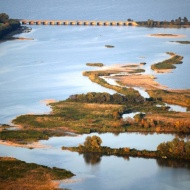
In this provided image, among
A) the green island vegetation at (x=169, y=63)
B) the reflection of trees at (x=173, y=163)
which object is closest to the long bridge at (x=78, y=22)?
the green island vegetation at (x=169, y=63)

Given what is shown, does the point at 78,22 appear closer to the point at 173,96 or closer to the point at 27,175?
the point at 173,96

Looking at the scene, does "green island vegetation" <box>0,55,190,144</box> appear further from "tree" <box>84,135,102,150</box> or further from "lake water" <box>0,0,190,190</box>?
"tree" <box>84,135,102,150</box>

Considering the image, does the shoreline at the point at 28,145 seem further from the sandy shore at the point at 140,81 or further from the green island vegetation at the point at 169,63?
the green island vegetation at the point at 169,63

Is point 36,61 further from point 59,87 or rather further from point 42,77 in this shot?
point 59,87

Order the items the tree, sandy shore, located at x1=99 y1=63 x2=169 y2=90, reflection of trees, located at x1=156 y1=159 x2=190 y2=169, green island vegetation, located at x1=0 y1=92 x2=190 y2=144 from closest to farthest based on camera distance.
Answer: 1. reflection of trees, located at x1=156 y1=159 x2=190 y2=169
2. the tree
3. green island vegetation, located at x1=0 y1=92 x2=190 y2=144
4. sandy shore, located at x1=99 y1=63 x2=169 y2=90

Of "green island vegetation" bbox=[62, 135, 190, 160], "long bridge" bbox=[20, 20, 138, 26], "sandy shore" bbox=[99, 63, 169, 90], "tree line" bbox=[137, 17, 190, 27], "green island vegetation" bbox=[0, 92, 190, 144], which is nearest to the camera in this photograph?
"green island vegetation" bbox=[62, 135, 190, 160]

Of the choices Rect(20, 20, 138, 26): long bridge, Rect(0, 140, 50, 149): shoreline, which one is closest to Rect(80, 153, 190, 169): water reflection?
Rect(0, 140, 50, 149): shoreline
